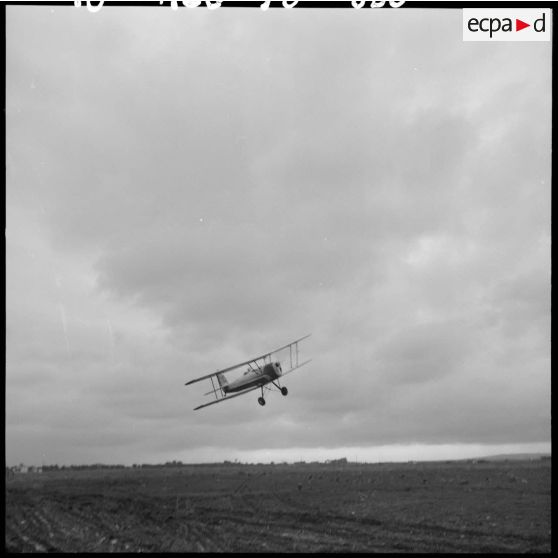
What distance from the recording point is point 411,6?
17359 millimetres

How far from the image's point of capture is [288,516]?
34281mm

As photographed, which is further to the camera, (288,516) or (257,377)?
(257,377)

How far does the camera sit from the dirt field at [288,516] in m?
26.0

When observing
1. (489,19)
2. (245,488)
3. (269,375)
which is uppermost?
(489,19)

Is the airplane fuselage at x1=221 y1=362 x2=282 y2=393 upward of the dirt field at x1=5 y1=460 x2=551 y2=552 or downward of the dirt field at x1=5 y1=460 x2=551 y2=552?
upward

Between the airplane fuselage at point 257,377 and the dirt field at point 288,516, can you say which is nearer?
the dirt field at point 288,516

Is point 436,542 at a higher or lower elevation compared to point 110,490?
higher

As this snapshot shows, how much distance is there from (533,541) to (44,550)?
21.6 meters

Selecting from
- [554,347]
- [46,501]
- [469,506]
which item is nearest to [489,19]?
[554,347]

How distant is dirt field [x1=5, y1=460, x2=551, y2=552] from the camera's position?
26000 millimetres

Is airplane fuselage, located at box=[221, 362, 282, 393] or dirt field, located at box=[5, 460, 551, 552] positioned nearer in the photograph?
dirt field, located at box=[5, 460, 551, 552]

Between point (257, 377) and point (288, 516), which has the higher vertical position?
point (257, 377)

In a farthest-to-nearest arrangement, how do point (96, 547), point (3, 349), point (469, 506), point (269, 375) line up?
point (269, 375) → point (469, 506) → point (96, 547) → point (3, 349)

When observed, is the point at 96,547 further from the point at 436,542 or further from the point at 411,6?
the point at 411,6
